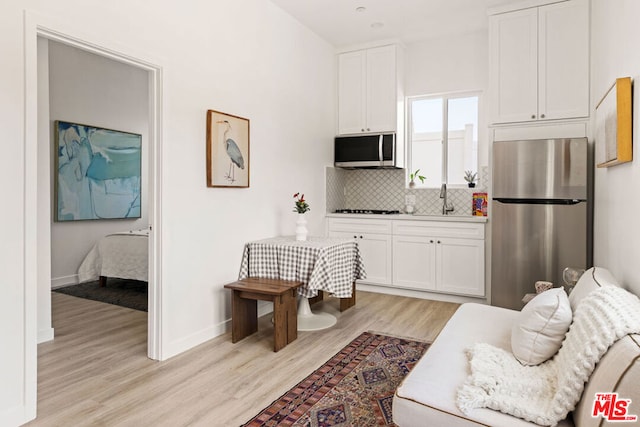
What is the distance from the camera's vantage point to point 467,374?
166 cm

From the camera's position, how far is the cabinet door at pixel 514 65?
3.93 meters

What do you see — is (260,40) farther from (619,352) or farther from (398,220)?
(619,352)

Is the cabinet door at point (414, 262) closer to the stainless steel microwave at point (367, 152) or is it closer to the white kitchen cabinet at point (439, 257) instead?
the white kitchen cabinet at point (439, 257)

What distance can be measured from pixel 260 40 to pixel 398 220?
2355 millimetres

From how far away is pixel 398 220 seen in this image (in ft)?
15.3

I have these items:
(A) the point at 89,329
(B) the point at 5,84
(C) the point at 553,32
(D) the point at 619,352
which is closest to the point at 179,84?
(B) the point at 5,84

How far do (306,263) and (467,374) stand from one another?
1872 mm

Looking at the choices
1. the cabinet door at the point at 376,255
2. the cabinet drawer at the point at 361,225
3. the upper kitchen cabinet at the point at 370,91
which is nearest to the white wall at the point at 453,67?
the upper kitchen cabinet at the point at 370,91

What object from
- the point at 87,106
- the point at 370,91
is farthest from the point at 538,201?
the point at 87,106

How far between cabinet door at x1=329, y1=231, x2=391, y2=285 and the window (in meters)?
0.91

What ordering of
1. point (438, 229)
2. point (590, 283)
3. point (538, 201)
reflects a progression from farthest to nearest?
point (438, 229), point (538, 201), point (590, 283)

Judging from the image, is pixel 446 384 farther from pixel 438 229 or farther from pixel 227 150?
pixel 438 229

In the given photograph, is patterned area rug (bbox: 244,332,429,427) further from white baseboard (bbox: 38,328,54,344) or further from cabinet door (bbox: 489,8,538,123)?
cabinet door (bbox: 489,8,538,123)

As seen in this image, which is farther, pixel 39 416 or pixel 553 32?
pixel 553 32
